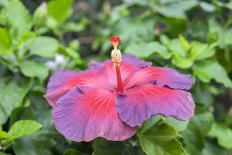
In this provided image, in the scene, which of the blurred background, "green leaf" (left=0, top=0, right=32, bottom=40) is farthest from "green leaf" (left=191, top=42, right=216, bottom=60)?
"green leaf" (left=0, top=0, right=32, bottom=40)

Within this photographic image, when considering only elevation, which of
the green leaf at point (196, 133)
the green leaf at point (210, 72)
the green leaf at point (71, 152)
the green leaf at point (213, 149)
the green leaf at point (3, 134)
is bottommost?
the green leaf at point (213, 149)

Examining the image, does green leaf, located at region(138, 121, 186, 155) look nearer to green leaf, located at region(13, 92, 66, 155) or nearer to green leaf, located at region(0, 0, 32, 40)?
green leaf, located at region(13, 92, 66, 155)

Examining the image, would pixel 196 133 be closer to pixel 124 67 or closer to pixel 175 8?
pixel 124 67

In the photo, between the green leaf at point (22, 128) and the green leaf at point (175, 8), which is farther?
the green leaf at point (175, 8)

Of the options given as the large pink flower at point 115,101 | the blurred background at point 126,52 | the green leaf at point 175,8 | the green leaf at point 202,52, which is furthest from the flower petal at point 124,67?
the green leaf at point 175,8

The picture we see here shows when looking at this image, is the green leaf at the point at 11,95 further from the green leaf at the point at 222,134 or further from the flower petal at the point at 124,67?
the green leaf at the point at 222,134

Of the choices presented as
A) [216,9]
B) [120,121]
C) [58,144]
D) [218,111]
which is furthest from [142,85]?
[218,111]

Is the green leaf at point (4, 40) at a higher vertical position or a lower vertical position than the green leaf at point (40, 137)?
higher

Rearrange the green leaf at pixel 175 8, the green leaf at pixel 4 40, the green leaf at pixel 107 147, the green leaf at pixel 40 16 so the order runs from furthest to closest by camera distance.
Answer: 1. the green leaf at pixel 175 8
2. the green leaf at pixel 40 16
3. the green leaf at pixel 4 40
4. the green leaf at pixel 107 147
